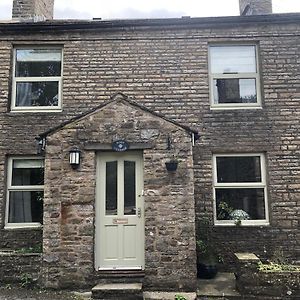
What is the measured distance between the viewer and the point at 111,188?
23.6 ft

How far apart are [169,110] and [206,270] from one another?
3.85 m

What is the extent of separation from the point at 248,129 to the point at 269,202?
1828 millimetres

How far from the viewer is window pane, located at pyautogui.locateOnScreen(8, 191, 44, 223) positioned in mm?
8820

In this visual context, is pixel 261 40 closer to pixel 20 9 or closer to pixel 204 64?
pixel 204 64

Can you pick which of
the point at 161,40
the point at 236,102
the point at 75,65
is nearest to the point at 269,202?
the point at 236,102

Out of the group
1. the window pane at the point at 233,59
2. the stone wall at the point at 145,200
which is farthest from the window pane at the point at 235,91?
the stone wall at the point at 145,200

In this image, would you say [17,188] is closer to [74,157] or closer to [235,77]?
[74,157]

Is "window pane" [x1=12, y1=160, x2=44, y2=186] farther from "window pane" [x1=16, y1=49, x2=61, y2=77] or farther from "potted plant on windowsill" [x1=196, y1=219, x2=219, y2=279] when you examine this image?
"potted plant on windowsill" [x1=196, y1=219, x2=219, y2=279]

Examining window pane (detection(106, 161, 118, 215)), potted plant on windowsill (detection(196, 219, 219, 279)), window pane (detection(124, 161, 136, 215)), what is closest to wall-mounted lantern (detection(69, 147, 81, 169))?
window pane (detection(106, 161, 118, 215))

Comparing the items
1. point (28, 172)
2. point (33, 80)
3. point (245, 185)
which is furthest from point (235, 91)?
point (28, 172)

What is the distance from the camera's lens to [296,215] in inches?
329

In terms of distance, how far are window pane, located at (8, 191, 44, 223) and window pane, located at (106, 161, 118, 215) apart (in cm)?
246

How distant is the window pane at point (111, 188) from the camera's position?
7.16 m

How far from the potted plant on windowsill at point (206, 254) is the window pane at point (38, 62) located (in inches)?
215
